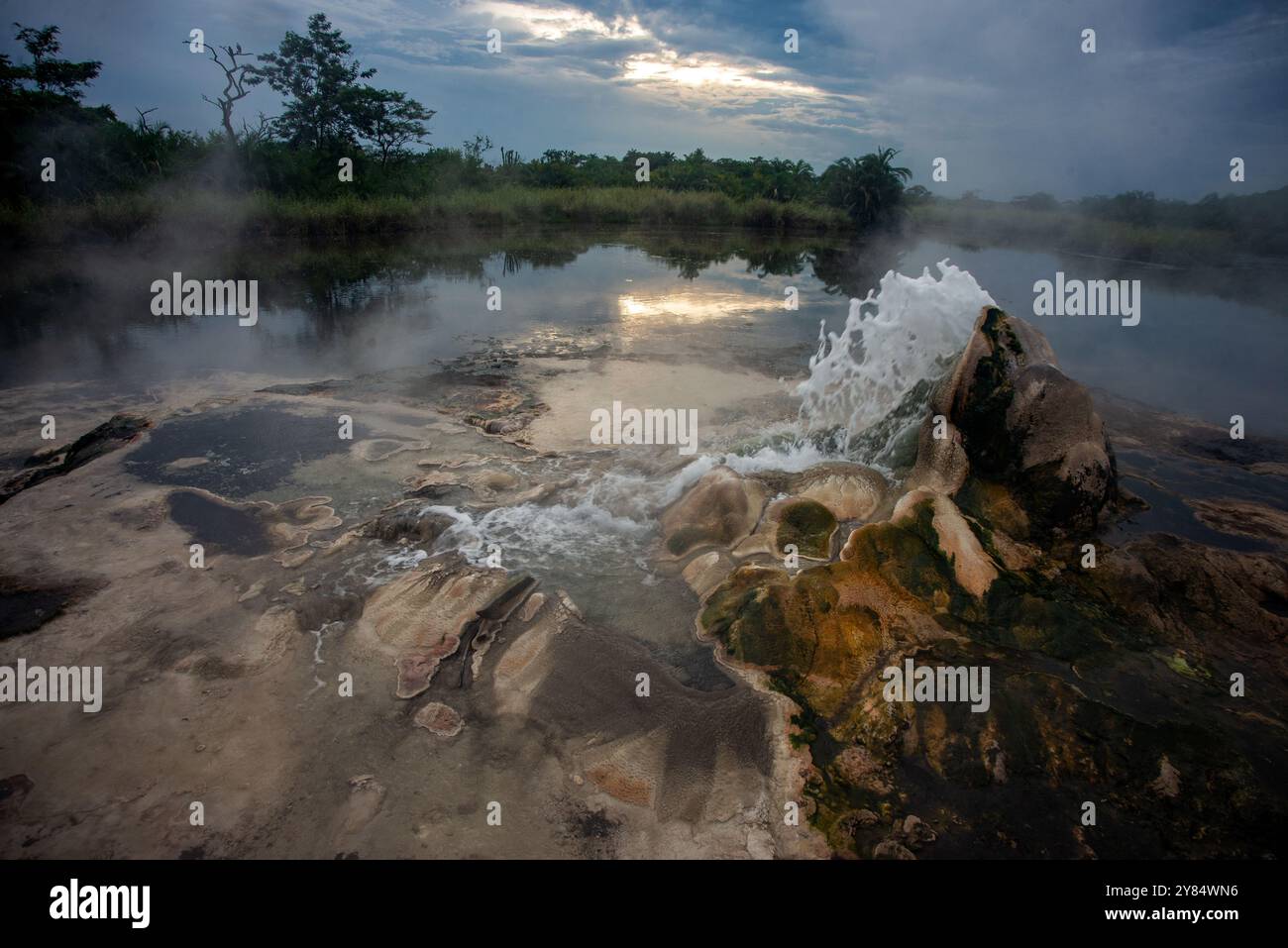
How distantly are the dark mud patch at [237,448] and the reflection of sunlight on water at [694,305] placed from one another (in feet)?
25.4

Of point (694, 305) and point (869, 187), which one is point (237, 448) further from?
point (869, 187)

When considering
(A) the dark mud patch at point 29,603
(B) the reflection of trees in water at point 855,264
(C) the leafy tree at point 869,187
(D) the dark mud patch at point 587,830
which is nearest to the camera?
(D) the dark mud patch at point 587,830

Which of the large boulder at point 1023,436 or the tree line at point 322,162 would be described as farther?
the tree line at point 322,162

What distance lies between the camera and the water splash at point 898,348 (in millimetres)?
6246

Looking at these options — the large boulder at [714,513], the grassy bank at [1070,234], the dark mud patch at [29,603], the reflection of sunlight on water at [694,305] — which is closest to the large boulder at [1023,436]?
the large boulder at [714,513]

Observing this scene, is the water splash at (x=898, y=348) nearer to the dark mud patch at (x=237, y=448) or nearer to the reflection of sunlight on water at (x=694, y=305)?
the dark mud patch at (x=237, y=448)

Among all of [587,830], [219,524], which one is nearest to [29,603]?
[219,524]

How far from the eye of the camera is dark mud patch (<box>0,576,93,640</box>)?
4.09 m

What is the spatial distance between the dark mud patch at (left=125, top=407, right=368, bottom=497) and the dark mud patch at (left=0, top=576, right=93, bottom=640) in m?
1.55

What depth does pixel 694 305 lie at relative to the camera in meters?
15.4

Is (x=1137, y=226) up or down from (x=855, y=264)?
up

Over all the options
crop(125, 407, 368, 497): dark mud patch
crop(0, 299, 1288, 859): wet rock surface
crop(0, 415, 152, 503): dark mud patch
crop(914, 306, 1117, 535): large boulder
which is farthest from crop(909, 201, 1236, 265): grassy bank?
crop(0, 415, 152, 503): dark mud patch

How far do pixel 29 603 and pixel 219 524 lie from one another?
1.28 metres
